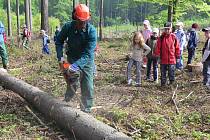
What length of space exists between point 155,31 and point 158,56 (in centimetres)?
97

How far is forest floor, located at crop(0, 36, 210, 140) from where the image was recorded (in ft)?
20.7

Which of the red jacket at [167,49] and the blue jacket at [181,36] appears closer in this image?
the red jacket at [167,49]

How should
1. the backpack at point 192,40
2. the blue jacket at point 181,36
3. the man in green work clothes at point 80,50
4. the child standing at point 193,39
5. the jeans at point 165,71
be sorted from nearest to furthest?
the man in green work clothes at point 80,50 → the jeans at point 165,71 → the child standing at point 193,39 → the backpack at point 192,40 → the blue jacket at point 181,36

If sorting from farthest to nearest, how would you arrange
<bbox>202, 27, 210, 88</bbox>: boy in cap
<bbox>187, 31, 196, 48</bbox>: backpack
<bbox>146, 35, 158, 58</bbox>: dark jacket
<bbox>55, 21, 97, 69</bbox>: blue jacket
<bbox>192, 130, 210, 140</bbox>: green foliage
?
<bbox>187, 31, 196, 48</bbox>: backpack → <bbox>146, 35, 158, 58</bbox>: dark jacket → <bbox>202, 27, 210, 88</bbox>: boy in cap → <bbox>55, 21, 97, 69</bbox>: blue jacket → <bbox>192, 130, 210, 140</bbox>: green foliage

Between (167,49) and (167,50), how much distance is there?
3 cm

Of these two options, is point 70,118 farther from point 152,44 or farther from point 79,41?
point 152,44

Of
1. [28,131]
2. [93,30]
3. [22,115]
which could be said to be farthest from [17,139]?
[93,30]

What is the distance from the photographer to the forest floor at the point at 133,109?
6.32 m

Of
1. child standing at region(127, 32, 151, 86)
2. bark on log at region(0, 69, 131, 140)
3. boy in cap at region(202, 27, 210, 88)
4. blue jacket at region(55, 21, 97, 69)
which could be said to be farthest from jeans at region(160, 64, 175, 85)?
bark on log at region(0, 69, 131, 140)

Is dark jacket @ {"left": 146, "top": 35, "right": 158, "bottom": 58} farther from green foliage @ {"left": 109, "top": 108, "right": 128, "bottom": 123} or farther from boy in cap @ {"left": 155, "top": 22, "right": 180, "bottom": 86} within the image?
green foliage @ {"left": 109, "top": 108, "right": 128, "bottom": 123}

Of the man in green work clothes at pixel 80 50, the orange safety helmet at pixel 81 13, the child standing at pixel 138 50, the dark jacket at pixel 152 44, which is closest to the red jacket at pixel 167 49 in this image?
the child standing at pixel 138 50

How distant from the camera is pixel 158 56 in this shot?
34.8 ft

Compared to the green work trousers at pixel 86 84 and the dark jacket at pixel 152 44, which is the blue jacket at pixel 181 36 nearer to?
the dark jacket at pixel 152 44

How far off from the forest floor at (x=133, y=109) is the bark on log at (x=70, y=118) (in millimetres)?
199
